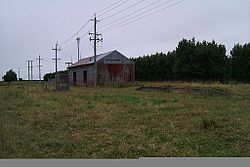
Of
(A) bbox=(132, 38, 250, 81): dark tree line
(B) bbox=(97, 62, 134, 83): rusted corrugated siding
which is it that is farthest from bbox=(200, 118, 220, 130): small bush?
(A) bbox=(132, 38, 250, 81): dark tree line

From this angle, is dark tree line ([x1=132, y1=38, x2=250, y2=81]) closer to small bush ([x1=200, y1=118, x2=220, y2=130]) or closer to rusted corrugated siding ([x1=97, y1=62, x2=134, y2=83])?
rusted corrugated siding ([x1=97, y1=62, x2=134, y2=83])

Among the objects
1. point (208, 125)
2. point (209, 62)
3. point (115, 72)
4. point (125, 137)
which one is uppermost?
point (209, 62)

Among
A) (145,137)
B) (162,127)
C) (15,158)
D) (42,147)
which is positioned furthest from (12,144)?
(162,127)

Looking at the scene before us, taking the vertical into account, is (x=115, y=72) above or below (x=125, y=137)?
above

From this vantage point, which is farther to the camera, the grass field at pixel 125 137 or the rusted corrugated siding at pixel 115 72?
the rusted corrugated siding at pixel 115 72

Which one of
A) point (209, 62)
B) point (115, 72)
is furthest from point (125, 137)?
point (209, 62)

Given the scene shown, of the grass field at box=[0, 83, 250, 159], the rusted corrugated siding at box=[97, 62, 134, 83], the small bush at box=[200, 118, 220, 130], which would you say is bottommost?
the grass field at box=[0, 83, 250, 159]

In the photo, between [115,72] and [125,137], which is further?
[115,72]

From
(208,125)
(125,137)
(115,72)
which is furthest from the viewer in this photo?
(115,72)

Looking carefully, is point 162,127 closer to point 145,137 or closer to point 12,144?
point 145,137

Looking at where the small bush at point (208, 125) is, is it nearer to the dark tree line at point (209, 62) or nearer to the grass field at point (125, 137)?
the grass field at point (125, 137)

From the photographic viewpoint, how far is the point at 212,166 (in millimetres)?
5383

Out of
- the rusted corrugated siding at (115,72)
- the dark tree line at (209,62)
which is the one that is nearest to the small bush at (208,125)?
the rusted corrugated siding at (115,72)

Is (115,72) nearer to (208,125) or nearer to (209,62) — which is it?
(209,62)
